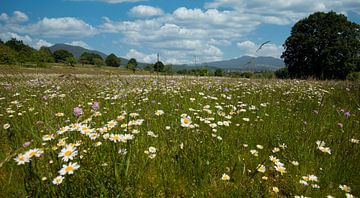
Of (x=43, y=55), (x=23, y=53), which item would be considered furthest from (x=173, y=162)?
(x=43, y=55)

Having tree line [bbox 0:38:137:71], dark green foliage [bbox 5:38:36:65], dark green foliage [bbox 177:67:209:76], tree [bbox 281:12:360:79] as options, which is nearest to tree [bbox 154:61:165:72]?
dark green foliage [bbox 177:67:209:76]

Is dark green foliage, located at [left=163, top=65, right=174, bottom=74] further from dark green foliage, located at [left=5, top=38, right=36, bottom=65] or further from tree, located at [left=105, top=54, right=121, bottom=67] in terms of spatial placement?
tree, located at [left=105, top=54, right=121, bottom=67]

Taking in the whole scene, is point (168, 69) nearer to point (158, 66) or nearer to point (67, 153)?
point (158, 66)

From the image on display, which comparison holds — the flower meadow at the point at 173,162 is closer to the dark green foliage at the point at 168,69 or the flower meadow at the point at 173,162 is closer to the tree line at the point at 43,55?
the dark green foliage at the point at 168,69

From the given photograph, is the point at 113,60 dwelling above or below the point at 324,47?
above

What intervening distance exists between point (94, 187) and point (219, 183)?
1.29 meters

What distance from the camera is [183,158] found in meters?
2.82

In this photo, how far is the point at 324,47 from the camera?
37000 millimetres

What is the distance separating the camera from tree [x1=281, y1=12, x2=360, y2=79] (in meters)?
35.9

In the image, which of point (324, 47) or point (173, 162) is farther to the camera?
point (324, 47)

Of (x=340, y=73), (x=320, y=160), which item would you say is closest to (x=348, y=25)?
(x=340, y=73)

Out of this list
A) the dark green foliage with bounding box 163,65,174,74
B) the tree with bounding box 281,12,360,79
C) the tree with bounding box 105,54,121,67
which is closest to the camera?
the dark green foliage with bounding box 163,65,174,74

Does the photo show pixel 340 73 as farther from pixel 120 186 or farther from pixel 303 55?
pixel 120 186

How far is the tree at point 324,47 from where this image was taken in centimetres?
3588
